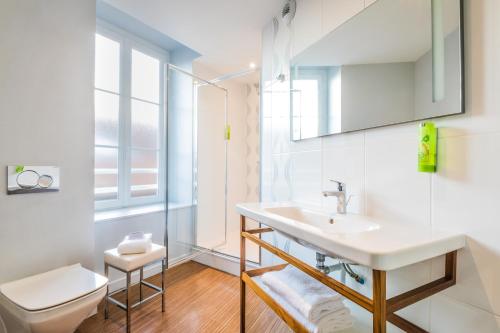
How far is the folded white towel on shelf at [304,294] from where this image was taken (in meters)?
0.97

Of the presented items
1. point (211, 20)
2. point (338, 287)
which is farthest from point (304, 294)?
point (211, 20)

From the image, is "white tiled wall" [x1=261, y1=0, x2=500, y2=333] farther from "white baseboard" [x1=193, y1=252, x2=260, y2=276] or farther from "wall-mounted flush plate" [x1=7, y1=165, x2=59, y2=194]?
"wall-mounted flush plate" [x1=7, y1=165, x2=59, y2=194]

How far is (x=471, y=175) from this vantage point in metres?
0.81

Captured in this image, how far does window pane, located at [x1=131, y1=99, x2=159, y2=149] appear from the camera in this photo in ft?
8.57

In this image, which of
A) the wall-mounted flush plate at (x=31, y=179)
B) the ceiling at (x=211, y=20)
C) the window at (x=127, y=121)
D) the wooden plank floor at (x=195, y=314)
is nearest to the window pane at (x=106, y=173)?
the window at (x=127, y=121)

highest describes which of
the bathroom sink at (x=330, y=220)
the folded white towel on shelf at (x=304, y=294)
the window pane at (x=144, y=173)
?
the window pane at (x=144, y=173)

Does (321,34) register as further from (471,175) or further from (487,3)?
(471,175)

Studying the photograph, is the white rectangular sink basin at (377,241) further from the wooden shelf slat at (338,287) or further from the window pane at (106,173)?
the window pane at (106,173)

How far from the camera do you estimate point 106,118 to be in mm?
2385

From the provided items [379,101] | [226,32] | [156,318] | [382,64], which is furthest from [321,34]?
[156,318]

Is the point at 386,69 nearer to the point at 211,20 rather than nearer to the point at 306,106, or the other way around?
the point at 306,106

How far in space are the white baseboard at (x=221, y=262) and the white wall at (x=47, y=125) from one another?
3.82 ft

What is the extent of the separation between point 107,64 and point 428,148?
9.09 feet

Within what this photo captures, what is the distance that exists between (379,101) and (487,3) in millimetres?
448
